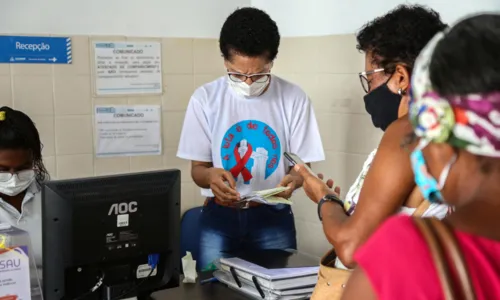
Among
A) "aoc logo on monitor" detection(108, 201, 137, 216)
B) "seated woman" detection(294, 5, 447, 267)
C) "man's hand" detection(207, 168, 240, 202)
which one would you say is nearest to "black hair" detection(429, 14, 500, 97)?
"seated woman" detection(294, 5, 447, 267)

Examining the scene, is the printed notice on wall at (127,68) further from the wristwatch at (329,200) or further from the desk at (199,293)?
the wristwatch at (329,200)

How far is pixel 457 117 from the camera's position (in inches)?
35.0

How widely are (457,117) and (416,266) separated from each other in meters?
0.22

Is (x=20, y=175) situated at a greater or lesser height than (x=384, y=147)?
lesser

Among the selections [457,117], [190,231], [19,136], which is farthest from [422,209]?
[190,231]

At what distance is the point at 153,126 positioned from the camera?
3.69 metres

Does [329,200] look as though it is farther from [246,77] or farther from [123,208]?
[246,77]

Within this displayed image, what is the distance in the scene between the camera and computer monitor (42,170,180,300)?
1.83 m

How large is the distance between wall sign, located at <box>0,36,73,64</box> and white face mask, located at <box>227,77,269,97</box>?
1.07m

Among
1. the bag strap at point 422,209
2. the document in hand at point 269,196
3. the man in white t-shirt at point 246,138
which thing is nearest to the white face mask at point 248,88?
the man in white t-shirt at point 246,138

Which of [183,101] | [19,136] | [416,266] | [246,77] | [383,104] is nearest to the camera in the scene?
[416,266]

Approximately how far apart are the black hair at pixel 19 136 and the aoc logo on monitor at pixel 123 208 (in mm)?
780

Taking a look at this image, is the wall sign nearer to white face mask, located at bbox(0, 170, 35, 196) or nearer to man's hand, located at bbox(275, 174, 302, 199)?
white face mask, located at bbox(0, 170, 35, 196)

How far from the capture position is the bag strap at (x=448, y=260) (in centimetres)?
85
